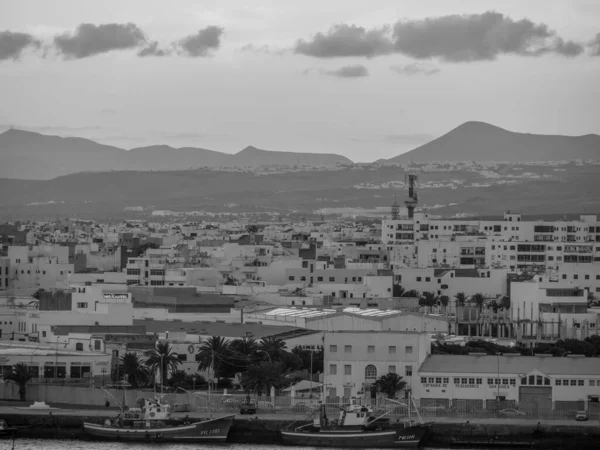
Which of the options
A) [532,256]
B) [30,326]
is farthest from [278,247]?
[30,326]

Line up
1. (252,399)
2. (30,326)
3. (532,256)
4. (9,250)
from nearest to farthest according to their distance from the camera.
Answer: (252,399) → (30,326) → (9,250) → (532,256)

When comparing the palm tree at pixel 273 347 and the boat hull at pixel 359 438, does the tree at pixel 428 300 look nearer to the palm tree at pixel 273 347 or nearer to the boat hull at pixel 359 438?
the palm tree at pixel 273 347

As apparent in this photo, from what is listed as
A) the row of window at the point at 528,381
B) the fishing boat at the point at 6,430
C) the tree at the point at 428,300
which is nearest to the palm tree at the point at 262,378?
the row of window at the point at 528,381

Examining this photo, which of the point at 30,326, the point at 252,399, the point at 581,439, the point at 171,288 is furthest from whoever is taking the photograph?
the point at 171,288

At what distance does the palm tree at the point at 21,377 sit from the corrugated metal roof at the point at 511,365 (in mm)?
11088

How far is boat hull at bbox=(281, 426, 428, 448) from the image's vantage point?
159ft

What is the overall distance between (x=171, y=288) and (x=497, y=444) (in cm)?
3287

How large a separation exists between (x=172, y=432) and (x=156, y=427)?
52 centimetres

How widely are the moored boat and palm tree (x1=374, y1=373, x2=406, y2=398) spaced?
5006 mm

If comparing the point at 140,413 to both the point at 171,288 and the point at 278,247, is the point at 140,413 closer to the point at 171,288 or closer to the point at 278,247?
the point at 171,288

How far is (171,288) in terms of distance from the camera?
79.3m

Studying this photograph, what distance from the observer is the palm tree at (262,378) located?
172ft

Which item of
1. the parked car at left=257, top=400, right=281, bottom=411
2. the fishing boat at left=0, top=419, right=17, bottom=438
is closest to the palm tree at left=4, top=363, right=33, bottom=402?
the fishing boat at left=0, top=419, right=17, bottom=438

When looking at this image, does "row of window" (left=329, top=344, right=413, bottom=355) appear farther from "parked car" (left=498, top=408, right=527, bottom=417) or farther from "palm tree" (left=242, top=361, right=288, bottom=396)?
"parked car" (left=498, top=408, right=527, bottom=417)
